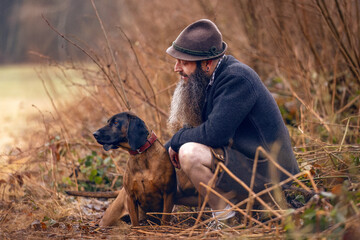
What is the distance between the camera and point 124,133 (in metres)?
4.05

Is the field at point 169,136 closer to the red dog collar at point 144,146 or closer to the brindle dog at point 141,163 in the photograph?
the brindle dog at point 141,163

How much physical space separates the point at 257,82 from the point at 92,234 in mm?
2003

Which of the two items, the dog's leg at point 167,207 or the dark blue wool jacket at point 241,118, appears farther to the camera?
the dog's leg at point 167,207

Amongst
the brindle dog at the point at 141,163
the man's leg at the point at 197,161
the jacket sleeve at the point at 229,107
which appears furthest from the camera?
the brindle dog at the point at 141,163

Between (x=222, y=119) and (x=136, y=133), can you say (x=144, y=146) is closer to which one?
(x=136, y=133)

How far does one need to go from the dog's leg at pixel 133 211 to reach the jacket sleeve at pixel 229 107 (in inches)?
37.6

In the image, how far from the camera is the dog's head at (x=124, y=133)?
3975mm

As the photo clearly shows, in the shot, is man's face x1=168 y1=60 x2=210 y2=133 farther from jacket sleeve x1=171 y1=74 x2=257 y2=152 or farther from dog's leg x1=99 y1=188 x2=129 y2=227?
dog's leg x1=99 y1=188 x2=129 y2=227

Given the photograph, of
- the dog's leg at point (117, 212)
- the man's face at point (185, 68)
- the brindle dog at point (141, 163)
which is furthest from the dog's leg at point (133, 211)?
the man's face at point (185, 68)

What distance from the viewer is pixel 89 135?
6.88 m

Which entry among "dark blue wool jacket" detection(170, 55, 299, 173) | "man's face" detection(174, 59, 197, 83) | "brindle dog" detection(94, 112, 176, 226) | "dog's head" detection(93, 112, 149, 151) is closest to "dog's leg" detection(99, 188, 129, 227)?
"brindle dog" detection(94, 112, 176, 226)

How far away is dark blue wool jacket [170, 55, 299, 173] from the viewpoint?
3.65 meters

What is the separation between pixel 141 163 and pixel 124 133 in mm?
314

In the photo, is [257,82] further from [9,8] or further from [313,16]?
[9,8]
